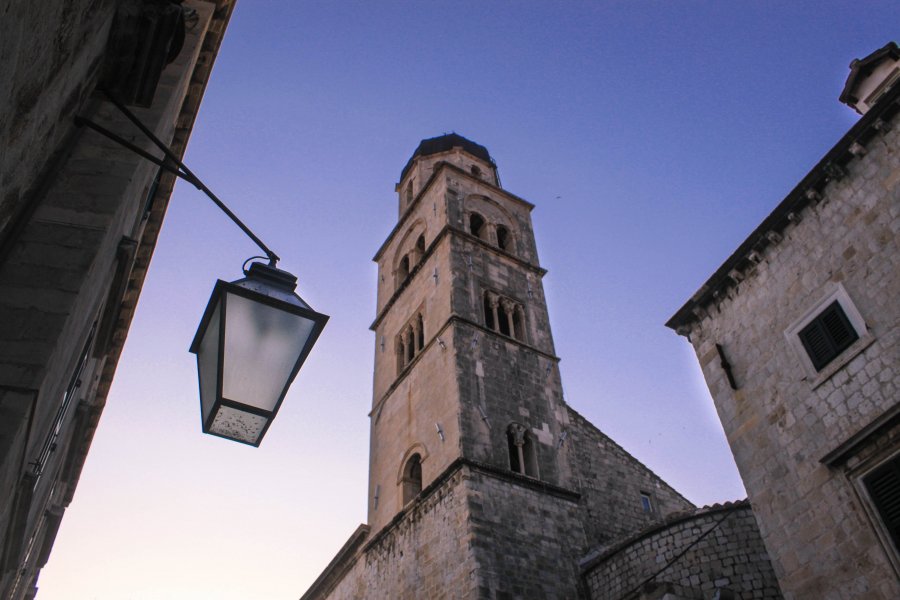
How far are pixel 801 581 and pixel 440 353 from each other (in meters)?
11.3

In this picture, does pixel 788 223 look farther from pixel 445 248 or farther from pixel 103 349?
pixel 445 248

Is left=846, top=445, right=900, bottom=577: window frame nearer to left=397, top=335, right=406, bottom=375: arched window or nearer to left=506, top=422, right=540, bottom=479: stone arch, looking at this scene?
left=506, top=422, right=540, bottom=479: stone arch

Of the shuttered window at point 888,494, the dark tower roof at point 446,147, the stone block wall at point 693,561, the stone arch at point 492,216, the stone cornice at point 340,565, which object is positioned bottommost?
the shuttered window at point 888,494

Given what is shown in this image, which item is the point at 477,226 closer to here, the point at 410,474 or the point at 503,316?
the point at 503,316

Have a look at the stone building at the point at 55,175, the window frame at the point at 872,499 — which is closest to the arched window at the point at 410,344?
the window frame at the point at 872,499

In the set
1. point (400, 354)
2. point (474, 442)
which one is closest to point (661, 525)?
point (474, 442)

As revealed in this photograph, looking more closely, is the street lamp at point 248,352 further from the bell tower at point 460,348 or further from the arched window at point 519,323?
the arched window at point 519,323

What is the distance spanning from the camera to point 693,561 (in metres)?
12.5

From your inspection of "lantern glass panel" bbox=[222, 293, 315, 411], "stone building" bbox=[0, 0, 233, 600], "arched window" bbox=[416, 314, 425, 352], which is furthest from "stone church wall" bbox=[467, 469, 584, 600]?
"lantern glass panel" bbox=[222, 293, 315, 411]

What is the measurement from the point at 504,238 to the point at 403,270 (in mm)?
3755

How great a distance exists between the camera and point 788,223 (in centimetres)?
1014

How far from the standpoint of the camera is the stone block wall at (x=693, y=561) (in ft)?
38.0

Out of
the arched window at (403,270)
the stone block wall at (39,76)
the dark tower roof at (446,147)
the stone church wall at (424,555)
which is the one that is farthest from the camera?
the dark tower roof at (446,147)

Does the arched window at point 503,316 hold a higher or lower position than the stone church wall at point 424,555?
higher
